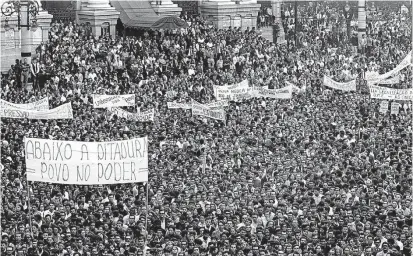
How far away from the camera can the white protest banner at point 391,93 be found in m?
28.0

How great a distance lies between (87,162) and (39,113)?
25.9ft

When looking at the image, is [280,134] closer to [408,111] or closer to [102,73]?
[408,111]

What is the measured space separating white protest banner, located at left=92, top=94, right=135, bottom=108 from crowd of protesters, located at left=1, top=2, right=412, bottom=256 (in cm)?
32

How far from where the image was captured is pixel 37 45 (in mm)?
38281

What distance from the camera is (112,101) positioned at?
28.8m

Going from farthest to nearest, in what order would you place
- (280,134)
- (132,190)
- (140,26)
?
(140,26) < (280,134) < (132,190)

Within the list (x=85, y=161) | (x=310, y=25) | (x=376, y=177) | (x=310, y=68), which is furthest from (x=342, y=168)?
(x=310, y=25)

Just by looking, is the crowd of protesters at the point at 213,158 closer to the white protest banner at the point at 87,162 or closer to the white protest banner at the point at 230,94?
the white protest banner at the point at 230,94

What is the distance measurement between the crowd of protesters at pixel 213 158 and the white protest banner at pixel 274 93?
28cm

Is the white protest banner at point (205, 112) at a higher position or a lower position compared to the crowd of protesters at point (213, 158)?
higher

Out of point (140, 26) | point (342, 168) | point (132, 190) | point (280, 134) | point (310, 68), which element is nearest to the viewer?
point (132, 190)

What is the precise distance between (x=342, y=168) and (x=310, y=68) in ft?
50.8

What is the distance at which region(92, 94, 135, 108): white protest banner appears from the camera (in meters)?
28.5

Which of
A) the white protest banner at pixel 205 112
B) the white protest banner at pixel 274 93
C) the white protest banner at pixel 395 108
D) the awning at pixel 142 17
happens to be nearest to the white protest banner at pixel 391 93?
the white protest banner at pixel 395 108
